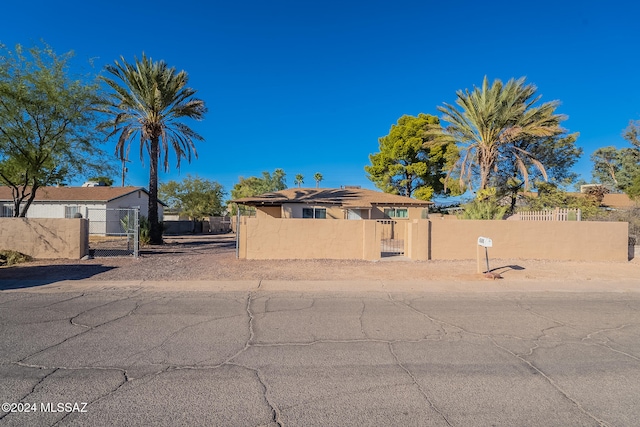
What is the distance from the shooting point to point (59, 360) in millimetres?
4438

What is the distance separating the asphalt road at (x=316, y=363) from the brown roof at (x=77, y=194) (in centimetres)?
2512

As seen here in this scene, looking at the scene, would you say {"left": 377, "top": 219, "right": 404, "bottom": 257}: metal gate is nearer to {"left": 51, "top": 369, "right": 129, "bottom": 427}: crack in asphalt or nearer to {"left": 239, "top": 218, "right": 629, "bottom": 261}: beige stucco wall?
{"left": 239, "top": 218, "right": 629, "bottom": 261}: beige stucco wall

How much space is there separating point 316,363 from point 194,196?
4025 cm

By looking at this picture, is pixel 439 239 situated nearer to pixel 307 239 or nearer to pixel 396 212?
pixel 307 239

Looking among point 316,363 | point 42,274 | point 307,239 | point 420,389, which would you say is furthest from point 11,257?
point 420,389

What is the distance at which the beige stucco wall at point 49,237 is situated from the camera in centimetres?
1404

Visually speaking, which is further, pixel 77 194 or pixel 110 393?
pixel 77 194

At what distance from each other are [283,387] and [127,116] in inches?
790

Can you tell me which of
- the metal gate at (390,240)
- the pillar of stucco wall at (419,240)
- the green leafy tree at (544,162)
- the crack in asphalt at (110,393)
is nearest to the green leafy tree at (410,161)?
the green leafy tree at (544,162)

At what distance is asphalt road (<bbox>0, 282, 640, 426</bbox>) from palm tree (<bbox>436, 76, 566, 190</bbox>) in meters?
14.8

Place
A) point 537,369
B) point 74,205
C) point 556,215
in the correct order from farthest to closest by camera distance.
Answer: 1. point 74,205
2. point 556,215
3. point 537,369

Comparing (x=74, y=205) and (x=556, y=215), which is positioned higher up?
(x=74, y=205)

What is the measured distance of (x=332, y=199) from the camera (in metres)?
24.8

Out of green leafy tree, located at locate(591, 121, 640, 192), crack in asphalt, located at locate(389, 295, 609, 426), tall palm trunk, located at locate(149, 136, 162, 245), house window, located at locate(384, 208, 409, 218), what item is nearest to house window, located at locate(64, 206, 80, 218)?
tall palm trunk, located at locate(149, 136, 162, 245)
